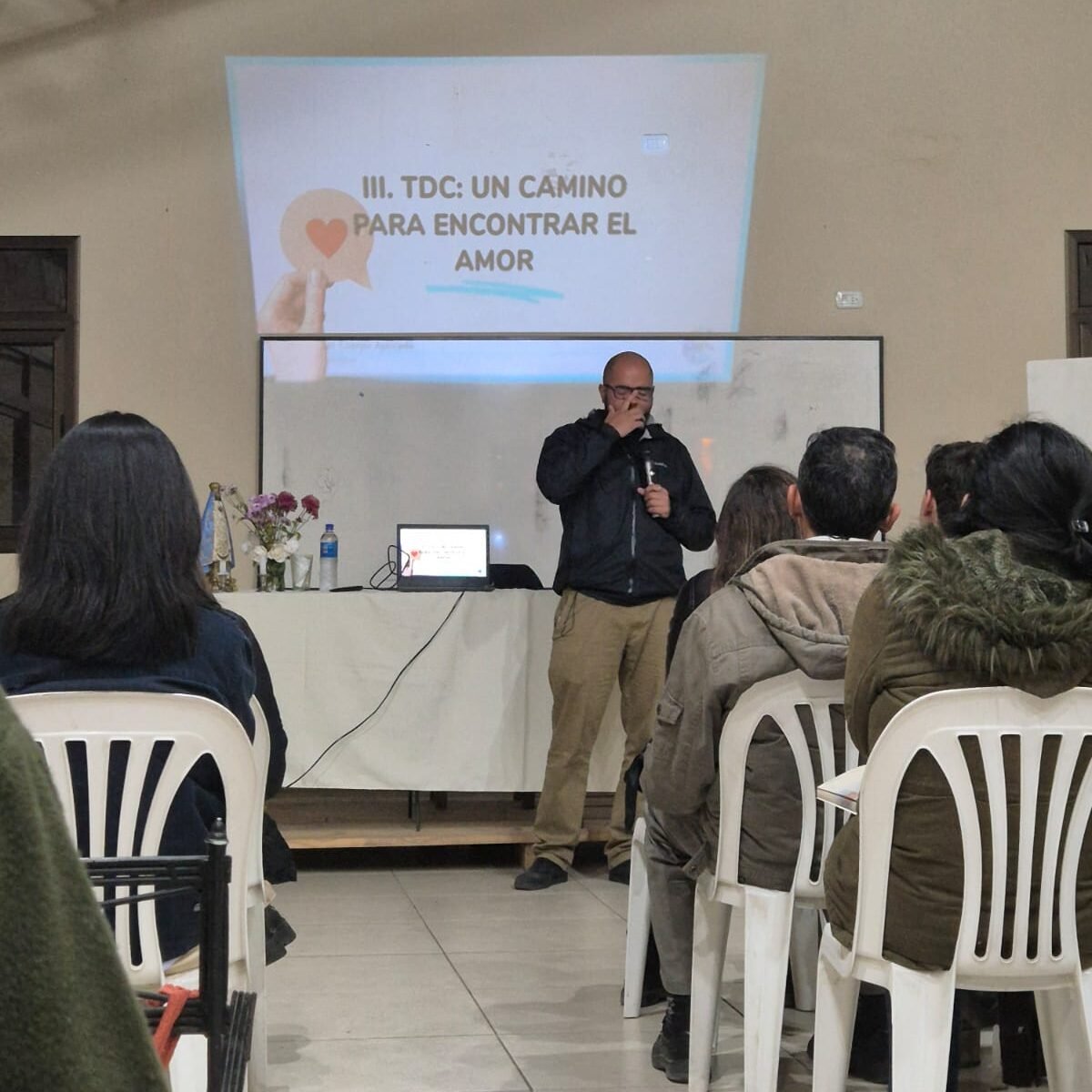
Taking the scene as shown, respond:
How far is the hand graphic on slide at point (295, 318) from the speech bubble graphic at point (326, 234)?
57mm

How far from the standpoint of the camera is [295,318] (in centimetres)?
574

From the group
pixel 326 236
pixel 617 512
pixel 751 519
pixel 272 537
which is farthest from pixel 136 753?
pixel 326 236

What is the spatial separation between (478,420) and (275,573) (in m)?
1.36

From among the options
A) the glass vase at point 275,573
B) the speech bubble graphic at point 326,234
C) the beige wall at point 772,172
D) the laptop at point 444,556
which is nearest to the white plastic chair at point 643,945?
the laptop at point 444,556

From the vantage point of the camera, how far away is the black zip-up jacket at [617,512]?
176 inches

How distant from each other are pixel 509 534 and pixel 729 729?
→ 3442 millimetres

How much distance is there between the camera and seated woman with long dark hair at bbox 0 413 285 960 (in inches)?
76.2

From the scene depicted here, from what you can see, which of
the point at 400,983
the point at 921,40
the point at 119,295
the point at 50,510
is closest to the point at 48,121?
the point at 119,295

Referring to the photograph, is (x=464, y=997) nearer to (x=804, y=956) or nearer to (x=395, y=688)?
(x=804, y=956)

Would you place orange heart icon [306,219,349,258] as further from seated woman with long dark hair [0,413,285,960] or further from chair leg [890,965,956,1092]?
chair leg [890,965,956,1092]

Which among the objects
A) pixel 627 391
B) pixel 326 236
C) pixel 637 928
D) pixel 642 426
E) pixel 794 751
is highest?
pixel 326 236

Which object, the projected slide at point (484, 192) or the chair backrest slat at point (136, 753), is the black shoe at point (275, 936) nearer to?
the chair backrest slat at point (136, 753)

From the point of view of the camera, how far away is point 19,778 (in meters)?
0.47

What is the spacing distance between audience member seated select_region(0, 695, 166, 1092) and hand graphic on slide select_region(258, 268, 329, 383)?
537cm
